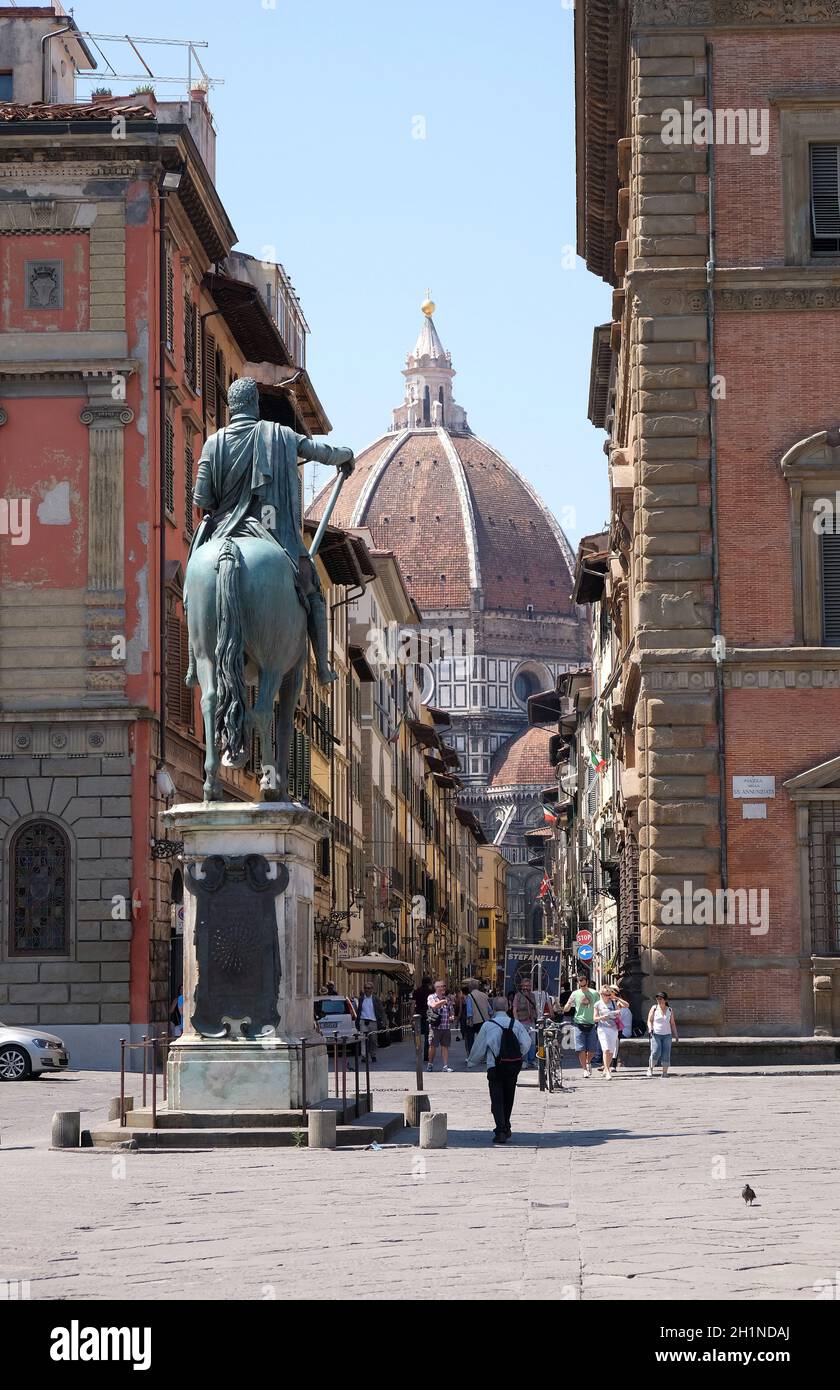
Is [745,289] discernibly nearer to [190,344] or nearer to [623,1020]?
[623,1020]

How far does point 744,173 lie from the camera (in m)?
34.6

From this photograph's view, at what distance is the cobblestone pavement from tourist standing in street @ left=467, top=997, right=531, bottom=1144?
36cm

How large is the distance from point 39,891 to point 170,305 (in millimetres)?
10999

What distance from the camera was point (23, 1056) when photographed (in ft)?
111

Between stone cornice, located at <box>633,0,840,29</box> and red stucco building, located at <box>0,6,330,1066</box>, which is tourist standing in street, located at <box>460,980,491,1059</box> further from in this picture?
stone cornice, located at <box>633,0,840,29</box>

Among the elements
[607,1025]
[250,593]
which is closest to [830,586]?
[607,1025]

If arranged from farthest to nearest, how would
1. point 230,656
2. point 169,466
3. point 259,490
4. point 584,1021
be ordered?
point 169,466, point 584,1021, point 259,490, point 230,656

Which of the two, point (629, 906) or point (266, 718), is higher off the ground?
point (266, 718)

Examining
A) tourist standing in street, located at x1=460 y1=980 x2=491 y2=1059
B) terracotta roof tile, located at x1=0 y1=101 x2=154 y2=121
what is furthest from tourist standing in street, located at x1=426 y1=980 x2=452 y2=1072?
terracotta roof tile, located at x1=0 y1=101 x2=154 y2=121

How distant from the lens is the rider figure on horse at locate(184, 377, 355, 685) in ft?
67.7

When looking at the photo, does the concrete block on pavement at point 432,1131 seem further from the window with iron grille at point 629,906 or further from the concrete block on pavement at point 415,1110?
the window with iron grille at point 629,906

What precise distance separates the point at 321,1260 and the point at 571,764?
106 metres
